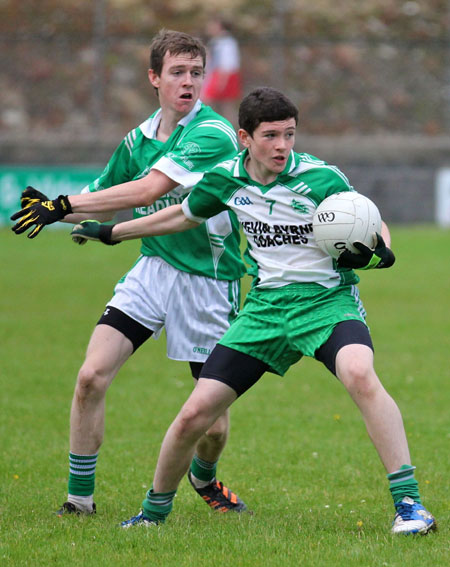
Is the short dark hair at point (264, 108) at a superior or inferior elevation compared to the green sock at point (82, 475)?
superior

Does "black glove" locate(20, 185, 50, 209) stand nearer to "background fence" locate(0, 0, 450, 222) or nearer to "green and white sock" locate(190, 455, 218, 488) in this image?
"green and white sock" locate(190, 455, 218, 488)

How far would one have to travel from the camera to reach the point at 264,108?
529 cm

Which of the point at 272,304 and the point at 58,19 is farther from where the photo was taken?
the point at 58,19

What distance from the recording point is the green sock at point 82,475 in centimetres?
597

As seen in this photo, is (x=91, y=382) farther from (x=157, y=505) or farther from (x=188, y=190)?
(x=188, y=190)

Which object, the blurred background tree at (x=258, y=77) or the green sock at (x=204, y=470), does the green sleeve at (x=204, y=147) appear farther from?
the blurred background tree at (x=258, y=77)

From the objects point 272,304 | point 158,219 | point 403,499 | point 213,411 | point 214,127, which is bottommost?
point 403,499

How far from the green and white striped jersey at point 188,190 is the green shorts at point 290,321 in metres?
0.92

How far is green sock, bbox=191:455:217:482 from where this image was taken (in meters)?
6.39

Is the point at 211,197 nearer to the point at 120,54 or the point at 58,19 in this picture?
the point at 120,54

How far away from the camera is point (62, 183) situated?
22.3 m

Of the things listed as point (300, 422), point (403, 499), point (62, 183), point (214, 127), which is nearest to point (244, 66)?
point (62, 183)

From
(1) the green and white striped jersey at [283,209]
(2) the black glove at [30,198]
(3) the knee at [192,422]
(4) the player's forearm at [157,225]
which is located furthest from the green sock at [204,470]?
(2) the black glove at [30,198]

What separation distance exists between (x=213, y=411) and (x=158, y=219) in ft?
3.61
